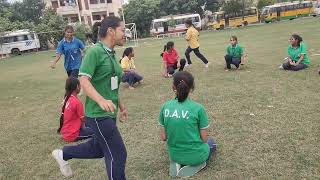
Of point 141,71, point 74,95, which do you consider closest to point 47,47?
point 141,71

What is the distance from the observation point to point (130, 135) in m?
5.97

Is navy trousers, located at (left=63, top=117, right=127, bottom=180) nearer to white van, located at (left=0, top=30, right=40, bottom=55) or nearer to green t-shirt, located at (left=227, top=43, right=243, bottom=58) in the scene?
green t-shirt, located at (left=227, top=43, right=243, bottom=58)

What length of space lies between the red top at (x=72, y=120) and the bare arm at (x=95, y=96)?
8.00 ft

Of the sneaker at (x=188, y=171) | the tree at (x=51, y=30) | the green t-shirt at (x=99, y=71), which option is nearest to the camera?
the green t-shirt at (x=99, y=71)

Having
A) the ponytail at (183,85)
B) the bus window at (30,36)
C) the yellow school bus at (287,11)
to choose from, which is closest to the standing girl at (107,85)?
the ponytail at (183,85)

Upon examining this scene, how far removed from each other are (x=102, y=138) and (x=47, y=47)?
42.5 meters

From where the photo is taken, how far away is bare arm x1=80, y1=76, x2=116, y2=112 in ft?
10.3

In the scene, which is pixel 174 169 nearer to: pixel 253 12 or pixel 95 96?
pixel 95 96

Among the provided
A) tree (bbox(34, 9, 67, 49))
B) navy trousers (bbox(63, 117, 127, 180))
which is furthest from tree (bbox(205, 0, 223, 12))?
navy trousers (bbox(63, 117, 127, 180))

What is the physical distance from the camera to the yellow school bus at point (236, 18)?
1955 inches

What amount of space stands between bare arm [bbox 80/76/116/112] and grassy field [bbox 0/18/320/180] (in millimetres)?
1518

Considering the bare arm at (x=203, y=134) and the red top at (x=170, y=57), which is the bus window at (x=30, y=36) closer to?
Result: the red top at (x=170, y=57)

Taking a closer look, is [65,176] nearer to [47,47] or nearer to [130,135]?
[130,135]

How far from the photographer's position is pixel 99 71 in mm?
3508
